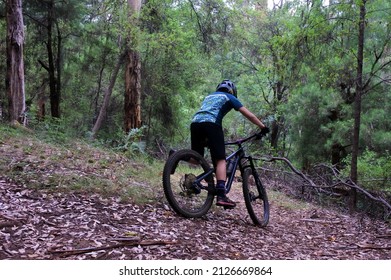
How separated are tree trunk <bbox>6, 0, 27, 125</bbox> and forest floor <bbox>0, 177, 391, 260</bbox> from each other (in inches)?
189

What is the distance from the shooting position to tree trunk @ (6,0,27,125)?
28.7 ft

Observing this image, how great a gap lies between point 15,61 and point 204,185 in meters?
6.60

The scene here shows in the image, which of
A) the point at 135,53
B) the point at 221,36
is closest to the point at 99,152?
the point at 135,53

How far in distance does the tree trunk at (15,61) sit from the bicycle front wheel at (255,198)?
6.34 meters

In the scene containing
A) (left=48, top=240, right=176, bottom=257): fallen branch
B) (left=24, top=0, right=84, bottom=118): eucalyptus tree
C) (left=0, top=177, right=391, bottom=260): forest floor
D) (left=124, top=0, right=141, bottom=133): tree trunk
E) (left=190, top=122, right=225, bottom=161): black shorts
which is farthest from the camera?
(left=24, top=0, right=84, bottom=118): eucalyptus tree

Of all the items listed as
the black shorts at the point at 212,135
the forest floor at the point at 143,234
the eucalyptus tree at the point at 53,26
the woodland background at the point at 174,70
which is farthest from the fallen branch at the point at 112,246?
the eucalyptus tree at the point at 53,26

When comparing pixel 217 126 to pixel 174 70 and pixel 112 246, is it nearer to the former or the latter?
pixel 112 246

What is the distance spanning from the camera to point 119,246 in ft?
10.9

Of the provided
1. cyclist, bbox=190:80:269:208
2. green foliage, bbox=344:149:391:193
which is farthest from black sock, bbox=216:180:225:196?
green foliage, bbox=344:149:391:193

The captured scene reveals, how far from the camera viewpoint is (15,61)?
8.91 meters

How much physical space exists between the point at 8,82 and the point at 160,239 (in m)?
7.29

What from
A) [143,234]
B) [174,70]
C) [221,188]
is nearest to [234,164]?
[221,188]

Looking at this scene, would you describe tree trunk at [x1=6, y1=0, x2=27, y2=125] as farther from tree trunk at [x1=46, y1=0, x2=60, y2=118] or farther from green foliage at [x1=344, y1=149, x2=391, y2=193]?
green foliage at [x1=344, y1=149, x2=391, y2=193]

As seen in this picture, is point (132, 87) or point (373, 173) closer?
point (373, 173)
